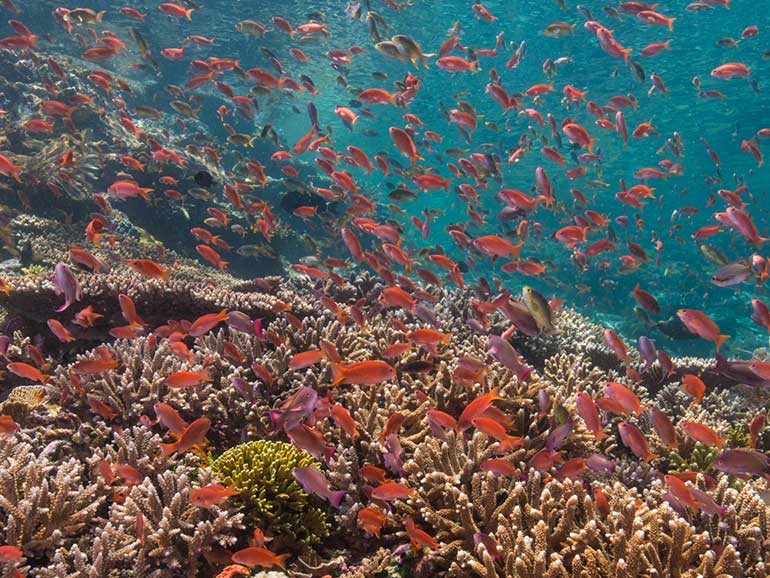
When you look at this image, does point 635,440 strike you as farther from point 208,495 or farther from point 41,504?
point 41,504

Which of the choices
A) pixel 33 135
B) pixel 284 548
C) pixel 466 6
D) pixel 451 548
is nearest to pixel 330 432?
pixel 284 548

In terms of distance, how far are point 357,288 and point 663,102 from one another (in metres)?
31.3

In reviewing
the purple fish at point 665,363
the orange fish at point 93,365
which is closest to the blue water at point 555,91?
the purple fish at point 665,363

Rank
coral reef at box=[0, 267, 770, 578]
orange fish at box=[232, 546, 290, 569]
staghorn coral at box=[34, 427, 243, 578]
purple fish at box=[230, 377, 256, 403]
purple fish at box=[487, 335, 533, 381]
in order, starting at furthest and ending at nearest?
purple fish at box=[230, 377, 256, 403], purple fish at box=[487, 335, 533, 381], coral reef at box=[0, 267, 770, 578], staghorn coral at box=[34, 427, 243, 578], orange fish at box=[232, 546, 290, 569]

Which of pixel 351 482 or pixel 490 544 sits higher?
pixel 490 544

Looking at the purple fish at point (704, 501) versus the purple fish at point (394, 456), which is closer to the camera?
the purple fish at point (704, 501)

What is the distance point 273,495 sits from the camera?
3338 mm

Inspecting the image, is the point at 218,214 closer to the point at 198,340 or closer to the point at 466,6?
the point at 198,340

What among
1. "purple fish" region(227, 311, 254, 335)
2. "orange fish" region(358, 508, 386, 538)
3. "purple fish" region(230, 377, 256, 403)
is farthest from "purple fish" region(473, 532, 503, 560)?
"purple fish" region(227, 311, 254, 335)

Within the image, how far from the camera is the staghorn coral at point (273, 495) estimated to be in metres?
3.22

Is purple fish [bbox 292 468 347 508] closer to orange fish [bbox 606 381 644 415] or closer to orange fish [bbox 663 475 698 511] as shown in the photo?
orange fish [bbox 663 475 698 511]

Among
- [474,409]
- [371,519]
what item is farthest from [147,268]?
[474,409]

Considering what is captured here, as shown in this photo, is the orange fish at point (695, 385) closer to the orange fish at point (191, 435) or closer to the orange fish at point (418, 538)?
the orange fish at point (418, 538)

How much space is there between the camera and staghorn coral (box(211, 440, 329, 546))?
3.22 metres
